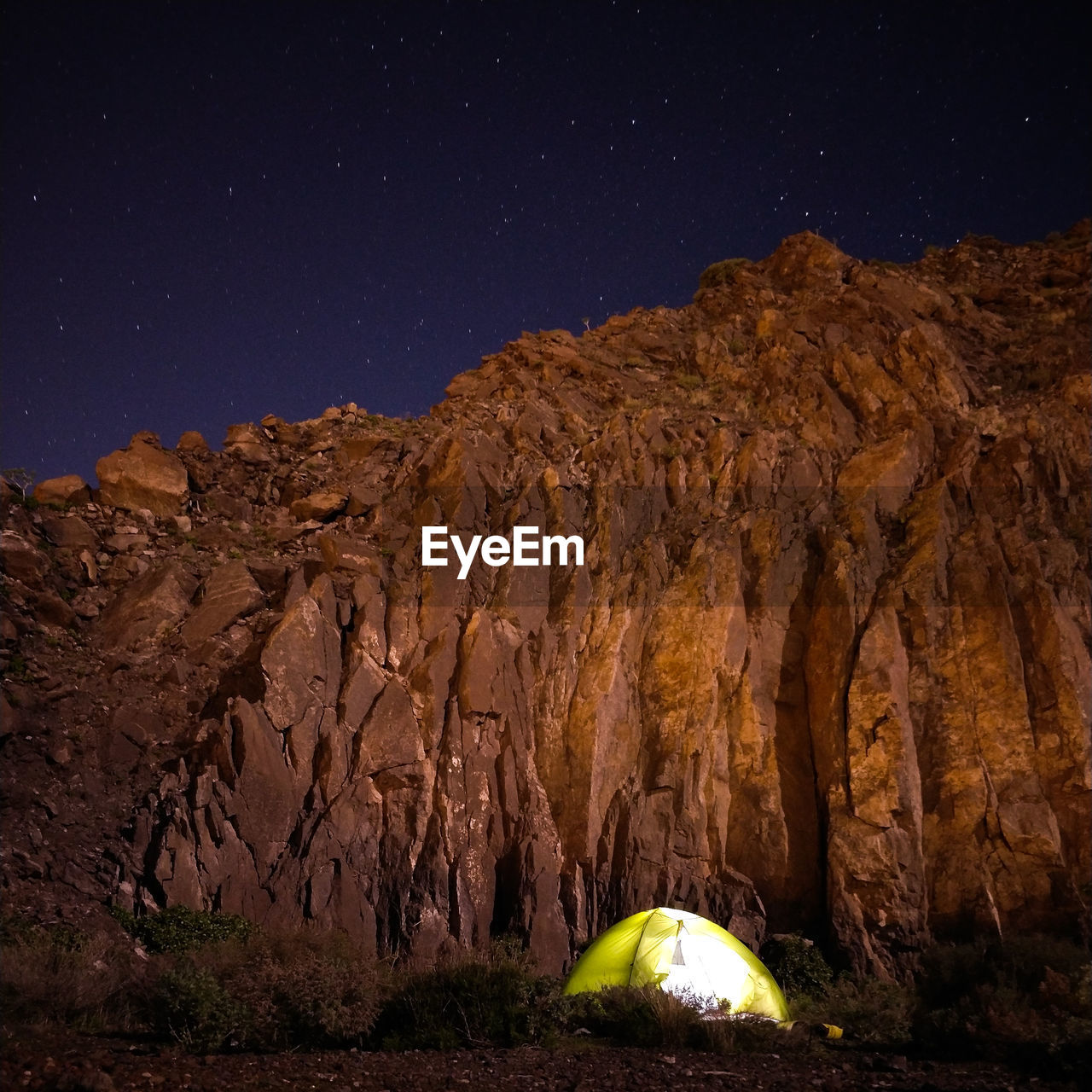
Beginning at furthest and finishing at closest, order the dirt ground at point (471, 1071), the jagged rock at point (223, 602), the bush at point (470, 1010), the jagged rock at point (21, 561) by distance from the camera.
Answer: the jagged rock at point (223, 602), the jagged rock at point (21, 561), the bush at point (470, 1010), the dirt ground at point (471, 1071)

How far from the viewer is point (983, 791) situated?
16.9 m

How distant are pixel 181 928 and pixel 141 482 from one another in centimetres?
1481

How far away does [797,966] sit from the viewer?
1622 cm

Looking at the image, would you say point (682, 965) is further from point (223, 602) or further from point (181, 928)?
point (223, 602)

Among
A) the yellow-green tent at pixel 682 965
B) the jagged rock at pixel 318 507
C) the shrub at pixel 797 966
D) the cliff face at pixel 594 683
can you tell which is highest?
the jagged rock at pixel 318 507

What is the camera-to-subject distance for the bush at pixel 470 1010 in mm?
11125

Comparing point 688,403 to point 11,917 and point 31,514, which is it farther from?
point 11,917

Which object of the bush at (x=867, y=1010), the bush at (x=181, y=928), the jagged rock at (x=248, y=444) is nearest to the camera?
the bush at (x=867, y=1010)

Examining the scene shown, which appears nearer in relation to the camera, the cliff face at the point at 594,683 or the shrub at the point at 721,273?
the cliff face at the point at 594,683

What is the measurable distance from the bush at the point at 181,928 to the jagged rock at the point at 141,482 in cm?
1339

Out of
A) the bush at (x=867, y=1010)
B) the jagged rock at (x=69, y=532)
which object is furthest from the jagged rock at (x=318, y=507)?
the bush at (x=867, y=1010)

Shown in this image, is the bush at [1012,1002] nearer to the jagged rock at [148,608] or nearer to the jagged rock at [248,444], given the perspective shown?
the jagged rock at [148,608]

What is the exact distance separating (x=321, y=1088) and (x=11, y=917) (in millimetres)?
8838

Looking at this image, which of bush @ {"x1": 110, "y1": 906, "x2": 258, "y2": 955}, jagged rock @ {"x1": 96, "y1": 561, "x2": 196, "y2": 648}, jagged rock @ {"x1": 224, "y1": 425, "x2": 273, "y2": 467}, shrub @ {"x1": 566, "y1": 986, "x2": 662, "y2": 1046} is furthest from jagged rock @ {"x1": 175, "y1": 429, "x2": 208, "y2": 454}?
shrub @ {"x1": 566, "y1": 986, "x2": 662, "y2": 1046}
